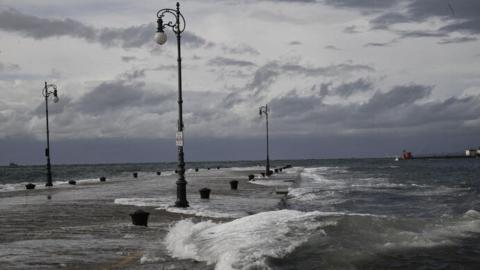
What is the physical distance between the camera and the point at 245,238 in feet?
39.1

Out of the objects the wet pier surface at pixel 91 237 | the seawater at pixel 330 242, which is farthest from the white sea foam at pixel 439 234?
the wet pier surface at pixel 91 237

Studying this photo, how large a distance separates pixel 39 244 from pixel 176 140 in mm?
9649

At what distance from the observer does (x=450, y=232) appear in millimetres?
14297

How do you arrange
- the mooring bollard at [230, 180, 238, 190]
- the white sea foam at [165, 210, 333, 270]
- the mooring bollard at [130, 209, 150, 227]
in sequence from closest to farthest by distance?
the white sea foam at [165, 210, 333, 270], the mooring bollard at [130, 209, 150, 227], the mooring bollard at [230, 180, 238, 190]

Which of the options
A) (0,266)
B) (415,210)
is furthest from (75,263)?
(415,210)

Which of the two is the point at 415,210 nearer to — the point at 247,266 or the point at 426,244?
the point at 426,244

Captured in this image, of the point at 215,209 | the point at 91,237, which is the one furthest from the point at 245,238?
the point at 215,209

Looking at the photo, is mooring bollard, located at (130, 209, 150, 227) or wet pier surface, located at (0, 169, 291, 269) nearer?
wet pier surface, located at (0, 169, 291, 269)

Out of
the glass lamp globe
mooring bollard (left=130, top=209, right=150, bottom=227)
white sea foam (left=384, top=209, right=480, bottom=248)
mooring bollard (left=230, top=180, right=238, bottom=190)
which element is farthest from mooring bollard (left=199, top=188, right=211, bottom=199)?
white sea foam (left=384, top=209, right=480, bottom=248)

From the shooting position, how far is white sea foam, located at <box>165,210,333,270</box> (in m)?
9.84

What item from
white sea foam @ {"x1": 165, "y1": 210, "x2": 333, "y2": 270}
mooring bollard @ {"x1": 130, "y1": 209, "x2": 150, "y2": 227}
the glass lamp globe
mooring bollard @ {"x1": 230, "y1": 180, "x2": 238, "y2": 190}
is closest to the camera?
white sea foam @ {"x1": 165, "y1": 210, "x2": 333, "y2": 270}

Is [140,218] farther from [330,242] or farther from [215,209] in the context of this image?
[330,242]

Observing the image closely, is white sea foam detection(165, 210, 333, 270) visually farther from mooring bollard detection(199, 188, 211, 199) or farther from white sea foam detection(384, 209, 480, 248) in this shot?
mooring bollard detection(199, 188, 211, 199)

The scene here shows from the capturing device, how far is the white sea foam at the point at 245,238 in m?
9.84
